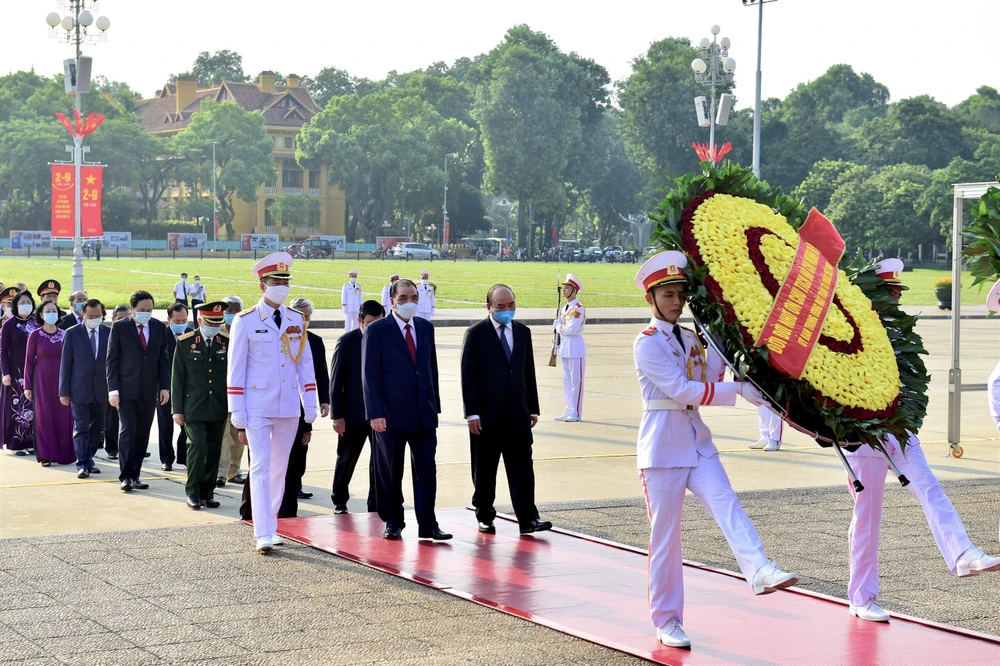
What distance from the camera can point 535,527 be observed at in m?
9.43

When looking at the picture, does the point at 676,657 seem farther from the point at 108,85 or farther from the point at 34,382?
the point at 108,85

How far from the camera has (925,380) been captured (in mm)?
7047

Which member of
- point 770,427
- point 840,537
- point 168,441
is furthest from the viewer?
point 770,427

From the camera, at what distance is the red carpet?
6406mm

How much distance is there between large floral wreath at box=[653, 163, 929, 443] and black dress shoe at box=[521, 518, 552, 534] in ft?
10.7

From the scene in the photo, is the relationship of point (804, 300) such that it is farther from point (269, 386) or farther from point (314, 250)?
point (314, 250)

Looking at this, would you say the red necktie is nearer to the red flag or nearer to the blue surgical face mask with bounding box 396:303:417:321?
the blue surgical face mask with bounding box 396:303:417:321

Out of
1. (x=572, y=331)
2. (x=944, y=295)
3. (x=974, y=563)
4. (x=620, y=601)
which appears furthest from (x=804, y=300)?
(x=944, y=295)

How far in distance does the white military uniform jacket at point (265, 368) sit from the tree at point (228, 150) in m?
93.0

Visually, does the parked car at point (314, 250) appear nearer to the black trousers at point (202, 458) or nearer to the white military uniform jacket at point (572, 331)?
the white military uniform jacket at point (572, 331)

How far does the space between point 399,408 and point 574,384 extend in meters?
7.46

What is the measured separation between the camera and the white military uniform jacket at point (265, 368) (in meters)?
9.06

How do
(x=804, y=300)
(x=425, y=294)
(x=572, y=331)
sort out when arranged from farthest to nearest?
(x=425, y=294) → (x=572, y=331) → (x=804, y=300)

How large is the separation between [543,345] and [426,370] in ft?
63.2
